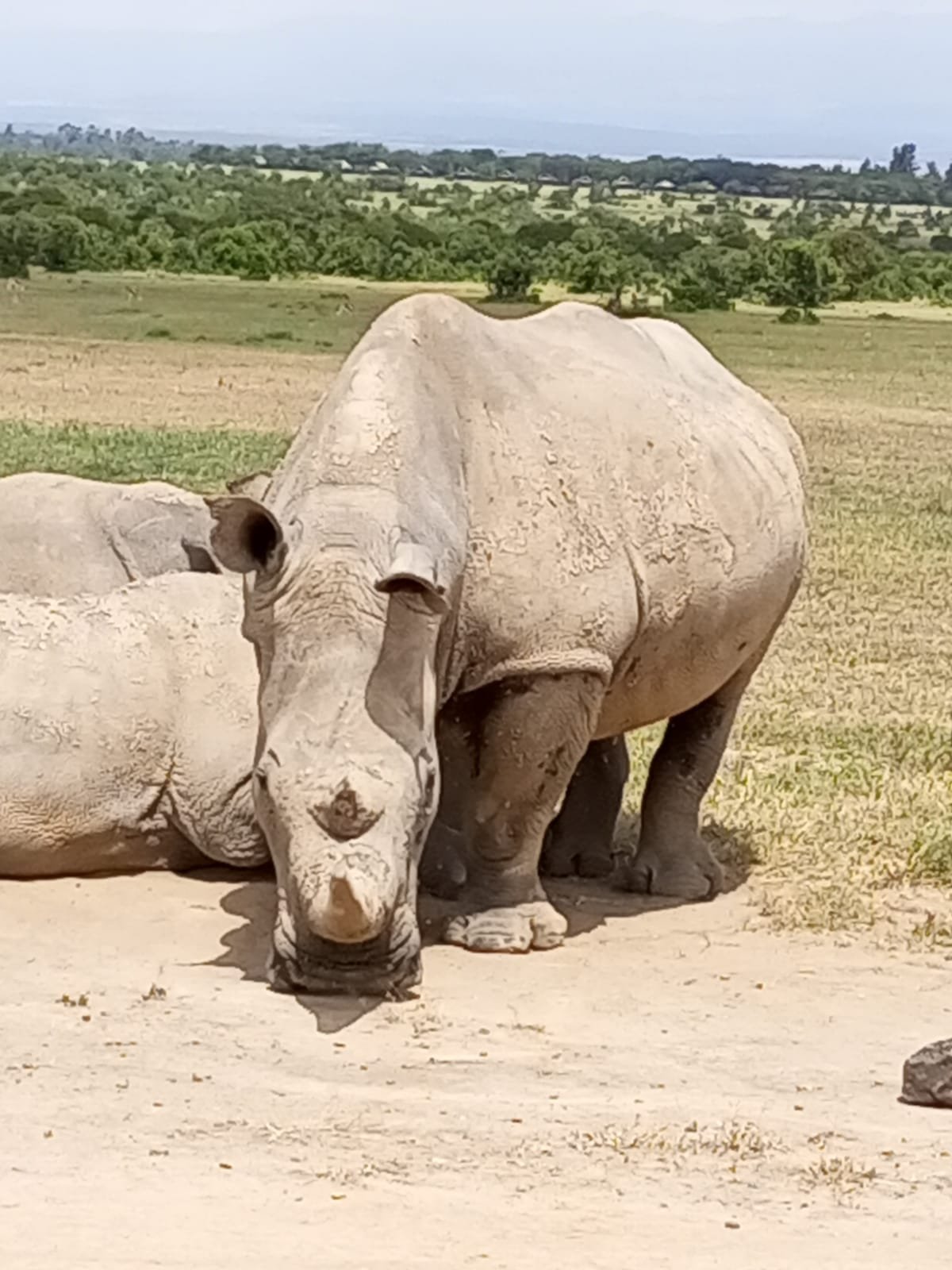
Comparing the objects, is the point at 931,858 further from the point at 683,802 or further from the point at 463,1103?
the point at 463,1103

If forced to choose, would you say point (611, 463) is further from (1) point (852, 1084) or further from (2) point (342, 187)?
(2) point (342, 187)

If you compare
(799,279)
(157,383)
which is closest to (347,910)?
(157,383)

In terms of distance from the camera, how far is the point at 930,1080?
681 cm

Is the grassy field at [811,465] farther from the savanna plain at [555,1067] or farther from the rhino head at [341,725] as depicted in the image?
the rhino head at [341,725]

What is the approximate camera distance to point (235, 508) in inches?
293

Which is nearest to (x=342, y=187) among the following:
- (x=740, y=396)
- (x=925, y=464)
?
(x=925, y=464)

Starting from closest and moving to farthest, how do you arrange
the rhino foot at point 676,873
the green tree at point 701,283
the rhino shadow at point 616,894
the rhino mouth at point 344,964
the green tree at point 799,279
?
the rhino mouth at point 344,964, the rhino shadow at point 616,894, the rhino foot at point 676,873, the green tree at point 701,283, the green tree at point 799,279

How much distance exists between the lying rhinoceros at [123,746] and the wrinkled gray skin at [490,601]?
0.86 meters

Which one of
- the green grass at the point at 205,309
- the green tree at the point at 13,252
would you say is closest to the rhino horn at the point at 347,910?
the green grass at the point at 205,309

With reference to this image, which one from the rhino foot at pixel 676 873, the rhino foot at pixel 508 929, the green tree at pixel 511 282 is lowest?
the green tree at pixel 511 282

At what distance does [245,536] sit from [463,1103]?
177 centimetres

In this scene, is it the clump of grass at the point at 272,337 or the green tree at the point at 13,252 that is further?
the green tree at the point at 13,252

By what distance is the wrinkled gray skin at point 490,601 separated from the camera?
24.2ft

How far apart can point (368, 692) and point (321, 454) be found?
886 millimetres
